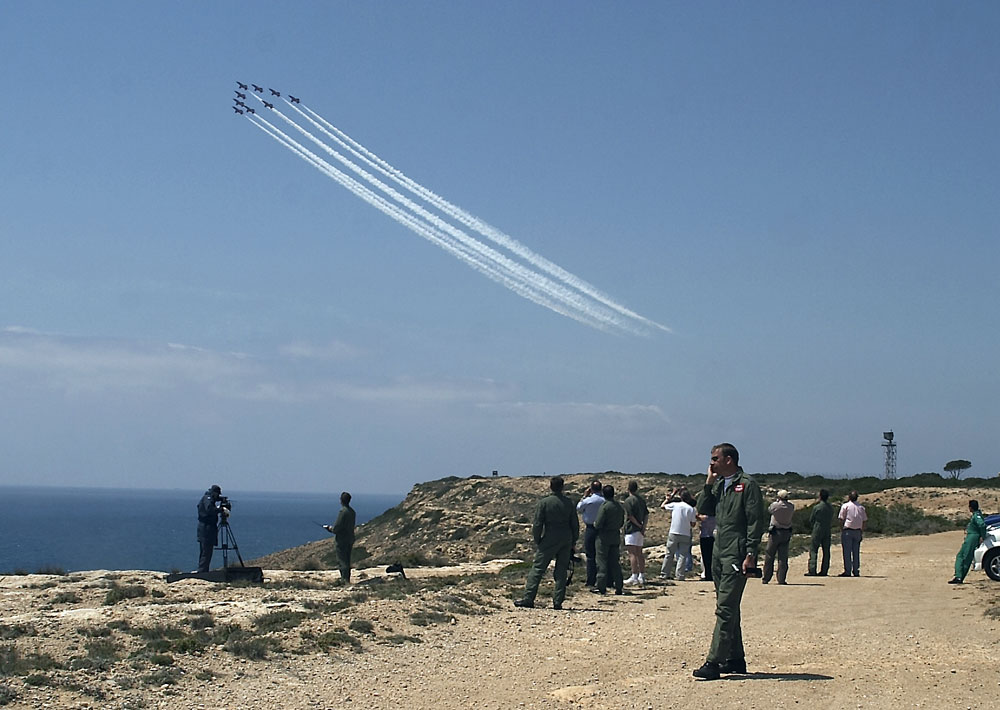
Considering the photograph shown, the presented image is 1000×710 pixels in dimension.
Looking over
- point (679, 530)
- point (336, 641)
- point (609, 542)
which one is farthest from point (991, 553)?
point (336, 641)

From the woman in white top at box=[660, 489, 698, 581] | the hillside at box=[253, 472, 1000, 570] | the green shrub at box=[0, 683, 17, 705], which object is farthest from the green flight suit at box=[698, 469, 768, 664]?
the hillside at box=[253, 472, 1000, 570]

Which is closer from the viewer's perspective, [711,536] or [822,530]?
[711,536]

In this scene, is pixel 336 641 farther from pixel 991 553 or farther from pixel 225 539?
pixel 991 553

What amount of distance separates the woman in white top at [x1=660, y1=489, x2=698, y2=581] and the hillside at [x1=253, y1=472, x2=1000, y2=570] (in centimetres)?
1093

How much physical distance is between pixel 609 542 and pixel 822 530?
574cm

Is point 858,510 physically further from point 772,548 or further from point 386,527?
point 386,527

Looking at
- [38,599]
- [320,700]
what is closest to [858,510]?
[320,700]

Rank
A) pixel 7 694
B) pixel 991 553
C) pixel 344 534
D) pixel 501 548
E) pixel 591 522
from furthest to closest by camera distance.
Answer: pixel 501 548 < pixel 344 534 < pixel 991 553 < pixel 591 522 < pixel 7 694

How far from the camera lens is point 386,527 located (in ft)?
177

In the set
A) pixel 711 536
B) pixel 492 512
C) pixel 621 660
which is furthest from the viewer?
pixel 492 512

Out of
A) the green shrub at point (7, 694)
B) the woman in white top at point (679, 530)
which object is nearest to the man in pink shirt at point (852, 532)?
the woman in white top at point (679, 530)

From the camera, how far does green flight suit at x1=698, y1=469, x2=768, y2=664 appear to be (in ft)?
29.3

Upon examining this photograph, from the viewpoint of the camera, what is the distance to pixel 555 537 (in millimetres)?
14102

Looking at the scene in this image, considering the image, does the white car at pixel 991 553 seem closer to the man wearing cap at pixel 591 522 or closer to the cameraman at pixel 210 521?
the man wearing cap at pixel 591 522
